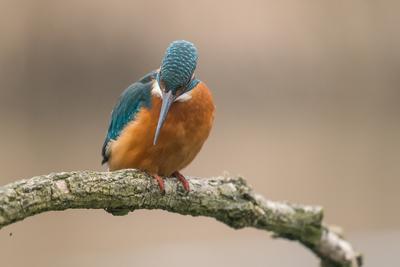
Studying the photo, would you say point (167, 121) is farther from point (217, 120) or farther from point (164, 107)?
point (217, 120)

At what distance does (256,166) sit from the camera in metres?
6.58

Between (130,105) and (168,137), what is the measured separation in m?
0.19

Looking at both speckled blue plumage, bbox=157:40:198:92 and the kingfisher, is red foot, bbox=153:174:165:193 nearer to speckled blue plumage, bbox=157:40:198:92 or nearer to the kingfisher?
the kingfisher

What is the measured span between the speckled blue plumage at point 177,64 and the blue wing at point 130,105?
17cm

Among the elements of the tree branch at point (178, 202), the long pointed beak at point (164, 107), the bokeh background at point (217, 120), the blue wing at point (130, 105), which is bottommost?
the tree branch at point (178, 202)

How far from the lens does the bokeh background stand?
6.00 m

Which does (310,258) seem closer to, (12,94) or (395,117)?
(12,94)

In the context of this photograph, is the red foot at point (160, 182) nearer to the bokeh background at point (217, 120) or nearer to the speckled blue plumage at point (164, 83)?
the speckled blue plumage at point (164, 83)

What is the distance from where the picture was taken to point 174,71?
2215 mm

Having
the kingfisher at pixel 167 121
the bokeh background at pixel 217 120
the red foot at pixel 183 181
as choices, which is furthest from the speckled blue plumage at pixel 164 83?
the bokeh background at pixel 217 120

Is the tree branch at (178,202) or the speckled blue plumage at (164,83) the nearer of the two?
the tree branch at (178,202)

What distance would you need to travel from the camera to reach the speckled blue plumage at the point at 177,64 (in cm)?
220

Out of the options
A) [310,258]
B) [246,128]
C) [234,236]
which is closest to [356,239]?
[310,258]

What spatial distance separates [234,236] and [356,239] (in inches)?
44.4
